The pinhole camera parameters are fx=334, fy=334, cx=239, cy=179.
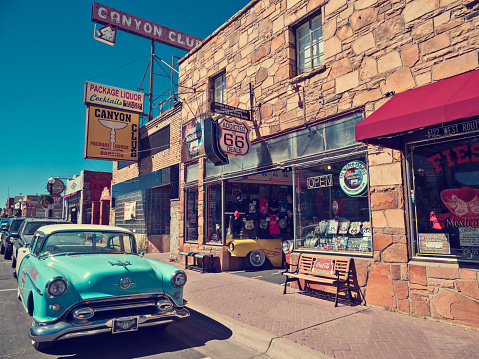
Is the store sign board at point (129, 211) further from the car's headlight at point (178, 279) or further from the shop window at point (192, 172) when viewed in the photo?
the car's headlight at point (178, 279)

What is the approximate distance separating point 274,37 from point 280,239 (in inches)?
245

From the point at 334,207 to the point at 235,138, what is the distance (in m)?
3.36

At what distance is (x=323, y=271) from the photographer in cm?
692

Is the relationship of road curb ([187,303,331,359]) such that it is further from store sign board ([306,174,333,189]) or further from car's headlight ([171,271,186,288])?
store sign board ([306,174,333,189])

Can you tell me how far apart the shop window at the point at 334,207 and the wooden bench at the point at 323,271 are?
33 centimetres

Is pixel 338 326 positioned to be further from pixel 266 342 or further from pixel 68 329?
pixel 68 329

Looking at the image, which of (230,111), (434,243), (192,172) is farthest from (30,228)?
(434,243)

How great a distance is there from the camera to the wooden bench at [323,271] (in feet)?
20.8

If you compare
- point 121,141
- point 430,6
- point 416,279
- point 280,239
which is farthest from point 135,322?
point 121,141

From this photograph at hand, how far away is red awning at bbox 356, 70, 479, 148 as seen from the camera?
435 cm

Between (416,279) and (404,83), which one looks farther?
(404,83)

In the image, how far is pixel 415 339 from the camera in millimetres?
4414

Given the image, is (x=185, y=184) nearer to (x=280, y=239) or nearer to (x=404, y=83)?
(x=280, y=239)

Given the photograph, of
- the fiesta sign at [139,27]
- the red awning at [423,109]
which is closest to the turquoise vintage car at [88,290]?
the red awning at [423,109]
